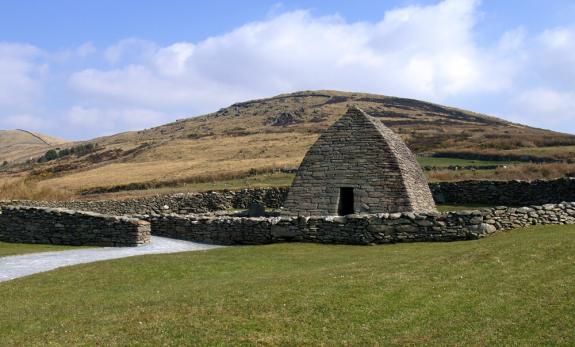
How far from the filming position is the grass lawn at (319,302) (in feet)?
28.9

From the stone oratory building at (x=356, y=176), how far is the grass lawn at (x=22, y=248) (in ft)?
31.2

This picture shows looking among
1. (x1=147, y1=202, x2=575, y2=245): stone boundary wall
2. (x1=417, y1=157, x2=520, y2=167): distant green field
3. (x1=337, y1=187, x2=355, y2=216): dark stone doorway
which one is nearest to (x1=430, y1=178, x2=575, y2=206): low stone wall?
(x1=337, y1=187, x2=355, y2=216): dark stone doorway

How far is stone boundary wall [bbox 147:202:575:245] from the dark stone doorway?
4556 millimetres

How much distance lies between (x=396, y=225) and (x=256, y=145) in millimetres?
75978

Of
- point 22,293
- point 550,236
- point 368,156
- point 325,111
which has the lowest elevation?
point 22,293

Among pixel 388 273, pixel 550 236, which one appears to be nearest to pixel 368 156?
pixel 550 236

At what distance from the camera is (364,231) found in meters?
19.4

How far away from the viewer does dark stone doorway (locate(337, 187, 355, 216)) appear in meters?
24.6

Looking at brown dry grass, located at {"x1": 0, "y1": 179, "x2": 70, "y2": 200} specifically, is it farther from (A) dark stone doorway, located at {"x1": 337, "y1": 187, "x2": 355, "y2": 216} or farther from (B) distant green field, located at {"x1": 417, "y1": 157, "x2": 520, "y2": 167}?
(B) distant green field, located at {"x1": 417, "y1": 157, "x2": 520, "y2": 167}

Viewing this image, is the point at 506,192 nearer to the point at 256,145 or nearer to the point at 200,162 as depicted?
the point at 200,162

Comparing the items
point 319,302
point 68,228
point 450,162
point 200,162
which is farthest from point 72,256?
point 200,162

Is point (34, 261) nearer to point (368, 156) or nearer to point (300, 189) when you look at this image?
point (300, 189)

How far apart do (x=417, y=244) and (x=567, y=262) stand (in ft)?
21.6

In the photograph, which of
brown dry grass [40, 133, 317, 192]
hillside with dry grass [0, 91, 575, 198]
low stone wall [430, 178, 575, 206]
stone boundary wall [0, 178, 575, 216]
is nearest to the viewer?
low stone wall [430, 178, 575, 206]
